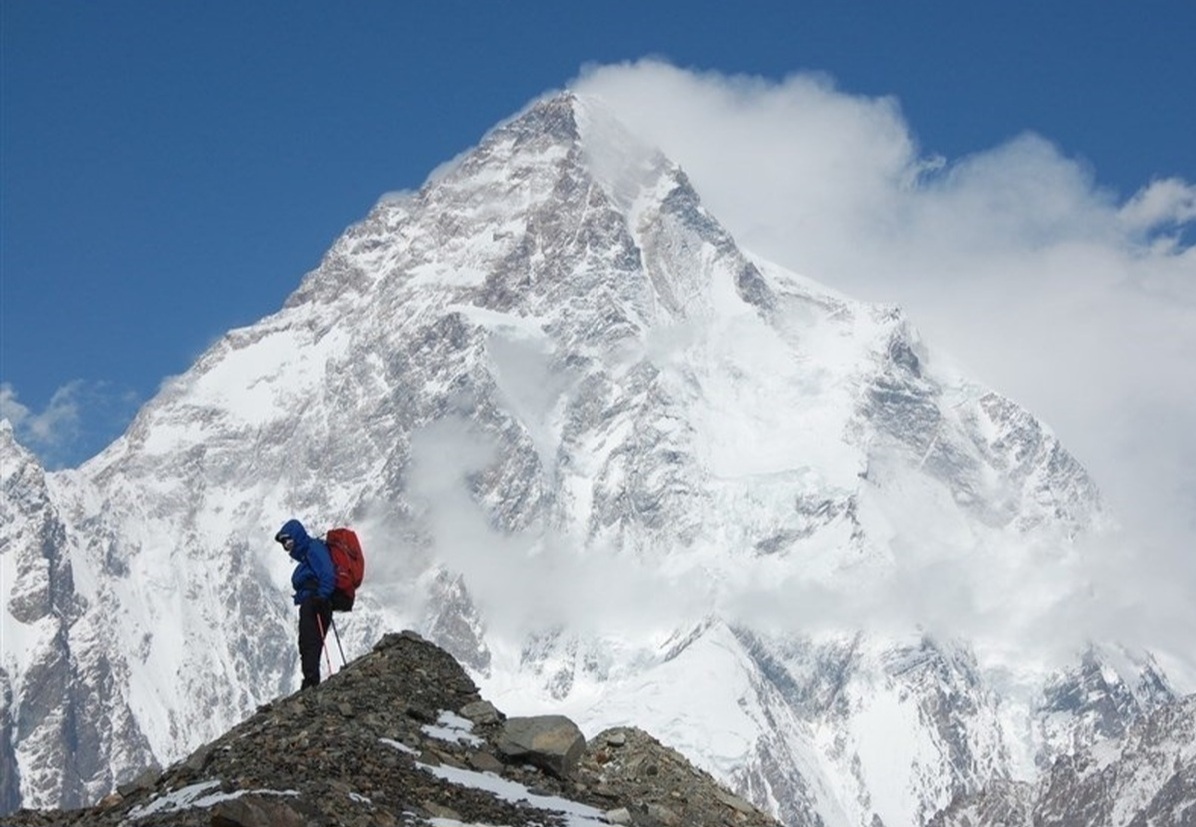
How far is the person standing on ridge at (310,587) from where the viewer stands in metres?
35.8

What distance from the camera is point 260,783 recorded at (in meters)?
28.8

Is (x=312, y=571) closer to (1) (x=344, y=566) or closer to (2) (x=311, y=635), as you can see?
(1) (x=344, y=566)

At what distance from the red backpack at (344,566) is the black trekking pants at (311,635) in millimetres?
391

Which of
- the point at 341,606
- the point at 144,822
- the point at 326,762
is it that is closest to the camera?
the point at 144,822

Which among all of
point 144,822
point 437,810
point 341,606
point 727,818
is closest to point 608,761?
point 727,818

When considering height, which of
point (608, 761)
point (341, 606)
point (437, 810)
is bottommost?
point (437, 810)

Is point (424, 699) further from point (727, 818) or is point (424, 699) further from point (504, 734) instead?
point (727, 818)

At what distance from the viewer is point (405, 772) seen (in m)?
30.9

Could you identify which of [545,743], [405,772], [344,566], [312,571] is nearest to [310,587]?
[312,571]

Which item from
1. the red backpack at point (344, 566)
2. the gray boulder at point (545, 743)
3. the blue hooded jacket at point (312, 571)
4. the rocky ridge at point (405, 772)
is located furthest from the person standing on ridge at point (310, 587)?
the gray boulder at point (545, 743)

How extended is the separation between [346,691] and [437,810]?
5.04 metres

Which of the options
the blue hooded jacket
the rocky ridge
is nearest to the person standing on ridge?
the blue hooded jacket

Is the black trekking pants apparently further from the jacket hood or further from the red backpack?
the jacket hood

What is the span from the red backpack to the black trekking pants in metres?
0.39
